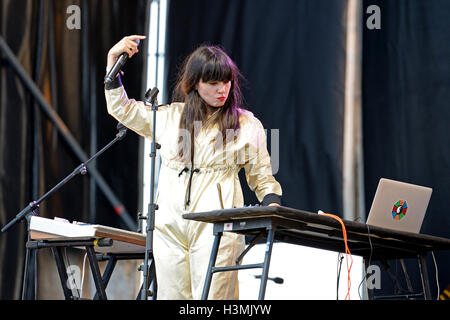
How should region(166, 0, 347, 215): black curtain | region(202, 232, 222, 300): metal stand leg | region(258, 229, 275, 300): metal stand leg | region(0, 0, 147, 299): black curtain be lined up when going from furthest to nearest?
1. region(166, 0, 347, 215): black curtain
2. region(0, 0, 147, 299): black curtain
3. region(202, 232, 222, 300): metal stand leg
4. region(258, 229, 275, 300): metal stand leg

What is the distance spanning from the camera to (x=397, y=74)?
4566 mm

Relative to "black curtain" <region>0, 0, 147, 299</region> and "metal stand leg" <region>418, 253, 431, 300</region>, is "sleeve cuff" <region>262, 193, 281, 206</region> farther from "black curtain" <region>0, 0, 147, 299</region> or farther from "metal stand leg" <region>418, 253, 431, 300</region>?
"black curtain" <region>0, 0, 147, 299</region>

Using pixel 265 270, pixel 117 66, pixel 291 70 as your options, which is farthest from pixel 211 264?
pixel 291 70

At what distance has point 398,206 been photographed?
328 centimetres

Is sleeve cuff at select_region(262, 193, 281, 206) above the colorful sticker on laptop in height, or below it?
above

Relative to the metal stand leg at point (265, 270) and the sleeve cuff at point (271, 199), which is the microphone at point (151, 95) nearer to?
the sleeve cuff at point (271, 199)

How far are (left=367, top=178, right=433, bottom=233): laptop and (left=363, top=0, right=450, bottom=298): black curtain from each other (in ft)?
3.18

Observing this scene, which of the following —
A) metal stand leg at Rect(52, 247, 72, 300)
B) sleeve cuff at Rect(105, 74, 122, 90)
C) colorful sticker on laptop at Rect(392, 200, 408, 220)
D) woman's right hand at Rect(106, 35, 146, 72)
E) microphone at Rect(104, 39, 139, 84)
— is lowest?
metal stand leg at Rect(52, 247, 72, 300)

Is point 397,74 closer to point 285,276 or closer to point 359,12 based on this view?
point 359,12

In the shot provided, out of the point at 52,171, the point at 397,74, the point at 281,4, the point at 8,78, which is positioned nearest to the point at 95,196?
the point at 52,171

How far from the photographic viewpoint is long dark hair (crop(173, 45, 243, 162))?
10.5 ft

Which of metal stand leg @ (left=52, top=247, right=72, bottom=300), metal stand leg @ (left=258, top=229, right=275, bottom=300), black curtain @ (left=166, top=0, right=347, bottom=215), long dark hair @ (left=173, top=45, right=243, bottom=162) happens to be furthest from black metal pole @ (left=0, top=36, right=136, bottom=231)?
metal stand leg @ (left=258, top=229, right=275, bottom=300)

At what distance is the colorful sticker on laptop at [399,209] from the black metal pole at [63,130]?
223cm

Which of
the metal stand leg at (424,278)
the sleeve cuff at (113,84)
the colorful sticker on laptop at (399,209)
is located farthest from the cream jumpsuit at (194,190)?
the metal stand leg at (424,278)
